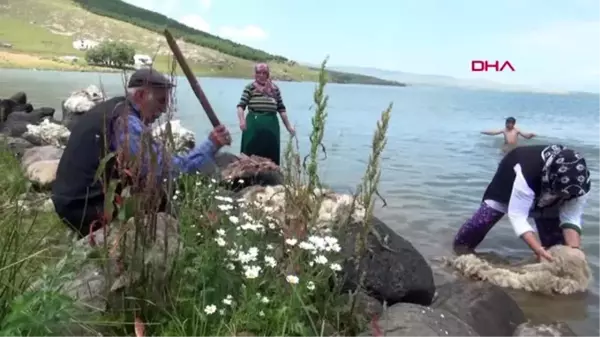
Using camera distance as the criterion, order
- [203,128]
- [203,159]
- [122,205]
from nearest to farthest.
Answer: [122,205] < [203,159] < [203,128]

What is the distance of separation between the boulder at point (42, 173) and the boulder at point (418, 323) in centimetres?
469

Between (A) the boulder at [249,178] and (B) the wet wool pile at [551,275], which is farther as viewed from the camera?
(A) the boulder at [249,178]

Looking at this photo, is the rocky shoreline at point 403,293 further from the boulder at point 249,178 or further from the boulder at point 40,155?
the boulder at point 249,178

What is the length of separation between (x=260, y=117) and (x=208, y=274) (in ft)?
20.6

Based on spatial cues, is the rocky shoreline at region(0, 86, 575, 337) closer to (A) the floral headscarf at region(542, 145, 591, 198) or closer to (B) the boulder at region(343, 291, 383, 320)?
(B) the boulder at region(343, 291, 383, 320)

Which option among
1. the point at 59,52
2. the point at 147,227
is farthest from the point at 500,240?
the point at 59,52

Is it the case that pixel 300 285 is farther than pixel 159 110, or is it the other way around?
pixel 159 110

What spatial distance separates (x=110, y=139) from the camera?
170 inches

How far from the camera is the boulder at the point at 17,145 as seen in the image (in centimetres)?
958

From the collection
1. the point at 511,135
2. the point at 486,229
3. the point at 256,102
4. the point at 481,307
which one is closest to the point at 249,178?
the point at 256,102

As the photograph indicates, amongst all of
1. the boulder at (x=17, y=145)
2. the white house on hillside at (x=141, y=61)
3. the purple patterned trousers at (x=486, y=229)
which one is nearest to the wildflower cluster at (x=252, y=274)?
the white house on hillside at (x=141, y=61)

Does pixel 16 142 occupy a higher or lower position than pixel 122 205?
lower

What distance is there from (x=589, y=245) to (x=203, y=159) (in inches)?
250

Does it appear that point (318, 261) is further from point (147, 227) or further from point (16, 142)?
point (16, 142)
